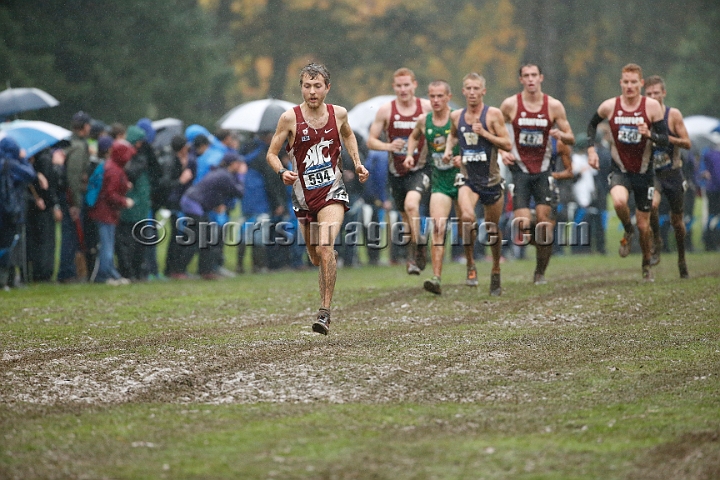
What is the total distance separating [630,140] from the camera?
44.2 feet

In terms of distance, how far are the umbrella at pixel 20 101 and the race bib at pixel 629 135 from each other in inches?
350

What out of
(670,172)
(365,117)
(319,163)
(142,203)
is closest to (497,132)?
(670,172)

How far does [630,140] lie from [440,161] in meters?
2.38

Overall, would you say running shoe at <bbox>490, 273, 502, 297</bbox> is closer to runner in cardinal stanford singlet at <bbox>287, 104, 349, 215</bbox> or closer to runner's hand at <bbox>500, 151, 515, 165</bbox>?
runner's hand at <bbox>500, 151, 515, 165</bbox>

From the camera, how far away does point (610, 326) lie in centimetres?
1030

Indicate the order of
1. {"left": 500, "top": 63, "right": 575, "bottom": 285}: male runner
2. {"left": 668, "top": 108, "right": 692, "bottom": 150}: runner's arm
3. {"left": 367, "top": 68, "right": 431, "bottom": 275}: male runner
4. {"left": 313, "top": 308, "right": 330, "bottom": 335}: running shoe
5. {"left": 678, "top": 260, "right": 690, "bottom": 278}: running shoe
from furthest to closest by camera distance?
{"left": 678, "top": 260, "right": 690, "bottom": 278}: running shoe < {"left": 668, "top": 108, "right": 692, "bottom": 150}: runner's arm < {"left": 367, "top": 68, "right": 431, "bottom": 275}: male runner < {"left": 500, "top": 63, "right": 575, "bottom": 285}: male runner < {"left": 313, "top": 308, "right": 330, "bottom": 335}: running shoe

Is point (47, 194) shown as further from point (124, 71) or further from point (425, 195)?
point (124, 71)

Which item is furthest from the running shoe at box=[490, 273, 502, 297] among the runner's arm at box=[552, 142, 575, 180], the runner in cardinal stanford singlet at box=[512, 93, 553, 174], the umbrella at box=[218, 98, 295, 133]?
the umbrella at box=[218, 98, 295, 133]

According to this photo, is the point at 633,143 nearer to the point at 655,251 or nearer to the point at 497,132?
the point at 497,132

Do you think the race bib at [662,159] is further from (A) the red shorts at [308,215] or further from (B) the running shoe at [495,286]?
(A) the red shorts at [308,215]

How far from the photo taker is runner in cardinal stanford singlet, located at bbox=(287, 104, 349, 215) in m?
9.87

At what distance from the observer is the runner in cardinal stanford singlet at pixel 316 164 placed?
388 inches

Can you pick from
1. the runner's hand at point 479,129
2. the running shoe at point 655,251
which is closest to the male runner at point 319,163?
the runner's hand at point 479,129

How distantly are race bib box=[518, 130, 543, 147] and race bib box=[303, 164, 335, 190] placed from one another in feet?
13.6
